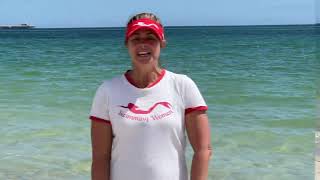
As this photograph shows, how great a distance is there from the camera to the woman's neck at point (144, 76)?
2193 mm

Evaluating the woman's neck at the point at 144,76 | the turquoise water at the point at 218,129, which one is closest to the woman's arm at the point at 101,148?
the woman's neck at the point at 144,76

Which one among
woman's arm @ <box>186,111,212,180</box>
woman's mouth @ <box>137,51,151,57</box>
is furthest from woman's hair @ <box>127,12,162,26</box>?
woman's arm @ <box>186,111,212,180</box>

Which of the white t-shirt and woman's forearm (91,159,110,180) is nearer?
the white t-shirt

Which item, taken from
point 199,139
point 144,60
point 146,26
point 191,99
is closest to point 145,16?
point 146,26

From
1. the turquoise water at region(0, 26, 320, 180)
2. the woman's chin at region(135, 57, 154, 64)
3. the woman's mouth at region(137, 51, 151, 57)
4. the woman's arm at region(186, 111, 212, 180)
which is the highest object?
the woman's mouth at region(137, 51, 151, 57)

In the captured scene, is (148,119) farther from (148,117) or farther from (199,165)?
(199,165)

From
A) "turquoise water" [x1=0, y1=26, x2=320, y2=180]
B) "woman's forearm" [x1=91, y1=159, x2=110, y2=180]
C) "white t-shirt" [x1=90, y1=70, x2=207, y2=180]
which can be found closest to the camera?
"white t-shirt" [x1=90, y1=70, x2=207, y2=180]

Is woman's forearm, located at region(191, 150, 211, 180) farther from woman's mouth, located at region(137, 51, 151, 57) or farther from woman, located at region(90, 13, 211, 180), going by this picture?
woman's mouth, located at region(137, 51, 151, 57)

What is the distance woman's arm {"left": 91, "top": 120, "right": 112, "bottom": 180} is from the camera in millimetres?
2203

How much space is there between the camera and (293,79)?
1375 centimetres

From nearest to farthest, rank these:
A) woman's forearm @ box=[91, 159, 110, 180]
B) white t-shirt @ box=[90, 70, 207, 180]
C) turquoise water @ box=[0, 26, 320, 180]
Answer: white t-shirt @ box=[90, 70, 207, 180] < woman's forearm @ box=[91, 159, 110, 180] < turquoise water @ box=[0, 26, 320, 180]

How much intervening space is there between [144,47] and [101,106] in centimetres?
29

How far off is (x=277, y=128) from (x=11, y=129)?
3499 millimetres

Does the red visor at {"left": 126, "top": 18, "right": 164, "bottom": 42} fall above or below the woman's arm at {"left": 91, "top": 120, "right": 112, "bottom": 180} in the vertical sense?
above
